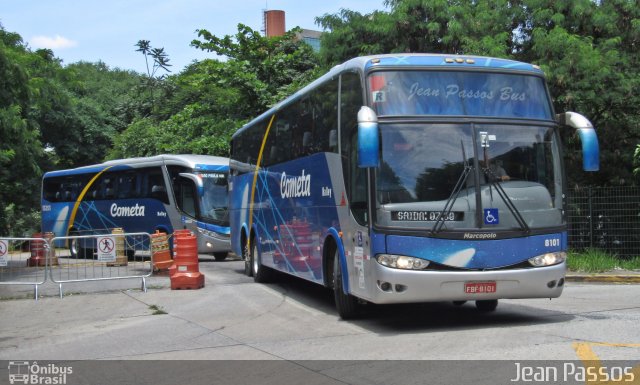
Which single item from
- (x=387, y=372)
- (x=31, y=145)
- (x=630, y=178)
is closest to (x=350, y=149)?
(x=387, y=372)

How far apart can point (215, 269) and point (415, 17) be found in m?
9.63

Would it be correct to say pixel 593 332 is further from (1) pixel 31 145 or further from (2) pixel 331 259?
(1) pixel 31 145

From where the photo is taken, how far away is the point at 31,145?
21969 mm

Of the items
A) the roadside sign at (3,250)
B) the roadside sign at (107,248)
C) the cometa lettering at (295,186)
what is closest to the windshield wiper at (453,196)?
the cometa lettering at (295,186)

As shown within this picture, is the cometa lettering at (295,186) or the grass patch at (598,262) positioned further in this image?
the grass patch at (598,262)

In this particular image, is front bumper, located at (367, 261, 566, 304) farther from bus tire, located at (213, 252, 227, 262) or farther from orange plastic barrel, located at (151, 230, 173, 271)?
bus tire, located at (213, 252, 227, 262)

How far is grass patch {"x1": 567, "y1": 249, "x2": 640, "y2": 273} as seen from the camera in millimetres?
17562

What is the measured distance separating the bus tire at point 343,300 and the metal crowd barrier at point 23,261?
659cm

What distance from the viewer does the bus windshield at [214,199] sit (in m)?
23.6

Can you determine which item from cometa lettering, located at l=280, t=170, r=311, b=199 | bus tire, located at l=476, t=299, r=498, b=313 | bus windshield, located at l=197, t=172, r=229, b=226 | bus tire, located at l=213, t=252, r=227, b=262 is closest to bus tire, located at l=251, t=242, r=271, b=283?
cometa lettering, located at l=280, t=170, r=311, b=199

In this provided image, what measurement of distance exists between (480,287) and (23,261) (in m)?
12.4

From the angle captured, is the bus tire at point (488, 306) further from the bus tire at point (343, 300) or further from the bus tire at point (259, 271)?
the bus tire at point (259, 271)

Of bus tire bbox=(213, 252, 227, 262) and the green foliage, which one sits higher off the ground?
the green foliage

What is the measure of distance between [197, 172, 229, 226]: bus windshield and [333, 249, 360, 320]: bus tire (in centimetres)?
1326
